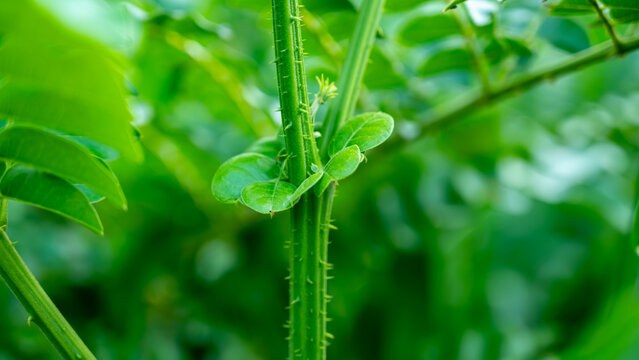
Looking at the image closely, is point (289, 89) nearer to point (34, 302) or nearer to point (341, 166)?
point (341, 166)

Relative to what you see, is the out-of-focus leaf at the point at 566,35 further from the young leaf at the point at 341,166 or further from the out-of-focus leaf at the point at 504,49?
the young leaf at the point at 341,166

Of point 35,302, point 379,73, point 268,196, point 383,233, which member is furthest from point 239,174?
point 383,233

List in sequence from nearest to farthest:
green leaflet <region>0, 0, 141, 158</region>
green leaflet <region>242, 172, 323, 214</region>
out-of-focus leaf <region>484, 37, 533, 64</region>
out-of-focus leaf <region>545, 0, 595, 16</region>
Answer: green leaflet <region>0, 0, 141, 158</region>, green leaflet <region>242, 172, 323, 214</region>, out-of-focus leaf <region>545, 0, 595, 16</region>, out-of-focus leaf <region>484, 37, 533, 64</region>

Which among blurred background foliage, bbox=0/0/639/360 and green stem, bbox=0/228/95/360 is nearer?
green stem, bbox=0/228/95/360

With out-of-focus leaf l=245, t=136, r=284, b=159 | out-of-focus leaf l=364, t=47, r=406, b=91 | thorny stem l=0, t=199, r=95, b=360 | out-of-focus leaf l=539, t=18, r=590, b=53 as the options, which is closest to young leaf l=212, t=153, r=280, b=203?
out-of-focus leaf l=245, t=136, r=284, b=159

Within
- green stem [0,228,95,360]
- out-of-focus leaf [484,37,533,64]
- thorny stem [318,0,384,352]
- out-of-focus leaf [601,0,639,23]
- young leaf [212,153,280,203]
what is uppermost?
out-of-focus leaf [484,37,533,64]

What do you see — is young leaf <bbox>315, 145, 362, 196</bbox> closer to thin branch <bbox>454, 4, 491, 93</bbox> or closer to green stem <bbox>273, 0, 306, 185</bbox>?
green stem <bbox>273, 0, 306, 185</bbox>

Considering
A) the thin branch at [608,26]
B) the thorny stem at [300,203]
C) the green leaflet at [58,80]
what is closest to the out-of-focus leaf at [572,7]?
the thin branch at [608,26]
